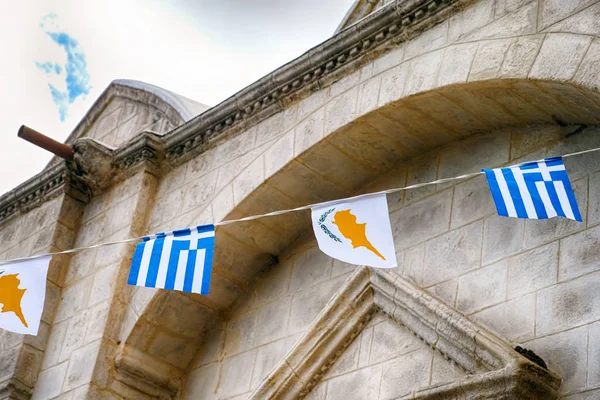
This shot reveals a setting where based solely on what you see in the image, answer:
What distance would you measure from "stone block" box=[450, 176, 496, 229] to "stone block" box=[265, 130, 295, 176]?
128 centimetres

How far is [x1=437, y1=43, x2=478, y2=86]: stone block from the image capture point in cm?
615

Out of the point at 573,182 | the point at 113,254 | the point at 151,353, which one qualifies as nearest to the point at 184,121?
the point at 113,254

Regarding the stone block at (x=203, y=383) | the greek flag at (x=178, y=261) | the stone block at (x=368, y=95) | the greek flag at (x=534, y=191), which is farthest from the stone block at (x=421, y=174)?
the stone block at (x=203, y=383)

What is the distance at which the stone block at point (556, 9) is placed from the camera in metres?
5.68

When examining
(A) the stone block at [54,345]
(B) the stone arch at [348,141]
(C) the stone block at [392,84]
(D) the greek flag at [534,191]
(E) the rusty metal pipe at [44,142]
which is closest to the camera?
(D) the greek flag at [534,191]

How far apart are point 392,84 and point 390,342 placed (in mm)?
1656

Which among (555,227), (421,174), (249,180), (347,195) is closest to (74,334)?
(249,180)

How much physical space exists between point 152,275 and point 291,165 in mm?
1372

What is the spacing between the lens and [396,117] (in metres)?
6.73

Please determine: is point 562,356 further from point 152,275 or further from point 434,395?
point 152,275

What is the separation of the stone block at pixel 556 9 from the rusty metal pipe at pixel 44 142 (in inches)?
167

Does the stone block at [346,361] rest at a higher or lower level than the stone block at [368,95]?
lower

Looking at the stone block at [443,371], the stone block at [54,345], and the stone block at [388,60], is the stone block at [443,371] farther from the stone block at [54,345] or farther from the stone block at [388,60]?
the stone block at [54,345]

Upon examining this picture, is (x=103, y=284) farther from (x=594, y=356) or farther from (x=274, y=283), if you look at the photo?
(x=594, y=356)
